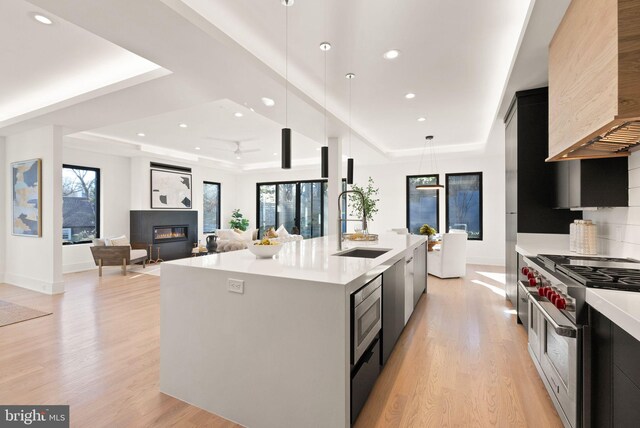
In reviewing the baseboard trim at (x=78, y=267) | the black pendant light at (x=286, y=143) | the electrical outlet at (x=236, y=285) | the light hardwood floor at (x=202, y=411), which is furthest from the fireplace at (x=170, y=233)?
the electrical outlet at (x=236, y=285)

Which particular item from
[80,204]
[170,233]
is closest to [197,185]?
[170,233]

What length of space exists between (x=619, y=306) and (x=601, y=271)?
28.2 inches

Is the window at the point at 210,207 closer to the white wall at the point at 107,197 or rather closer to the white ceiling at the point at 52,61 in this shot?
the white wall at the point at 107,197

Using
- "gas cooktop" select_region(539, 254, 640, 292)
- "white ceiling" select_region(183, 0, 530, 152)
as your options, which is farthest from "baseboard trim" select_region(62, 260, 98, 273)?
"gas cooktop" select_region(539, 254, 640, 292)

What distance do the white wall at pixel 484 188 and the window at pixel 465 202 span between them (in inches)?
4.9

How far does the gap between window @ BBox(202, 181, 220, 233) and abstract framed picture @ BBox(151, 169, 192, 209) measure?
3.18 ft

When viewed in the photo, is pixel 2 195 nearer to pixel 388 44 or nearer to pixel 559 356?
pixel 388 44

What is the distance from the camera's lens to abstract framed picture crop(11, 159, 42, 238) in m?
4.87

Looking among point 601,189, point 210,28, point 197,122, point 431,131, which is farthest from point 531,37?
point 197,122

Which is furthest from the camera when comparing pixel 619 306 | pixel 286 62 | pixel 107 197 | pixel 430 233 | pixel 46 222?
pixel 107 197

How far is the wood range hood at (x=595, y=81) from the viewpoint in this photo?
137 centimetres

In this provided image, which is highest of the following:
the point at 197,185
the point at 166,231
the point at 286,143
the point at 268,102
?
the point at 268,102

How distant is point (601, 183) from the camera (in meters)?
2.36

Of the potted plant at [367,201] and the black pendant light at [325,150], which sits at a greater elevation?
the black pendant light at [325,150]
